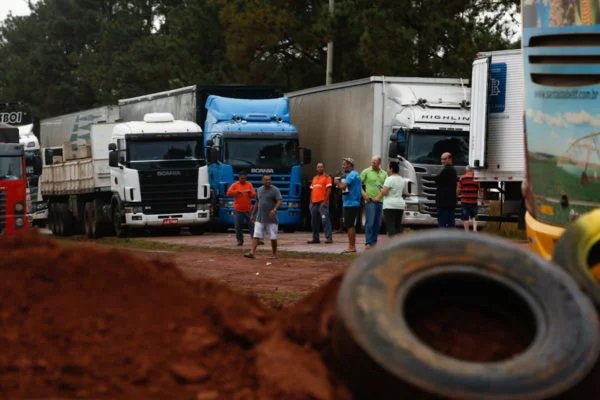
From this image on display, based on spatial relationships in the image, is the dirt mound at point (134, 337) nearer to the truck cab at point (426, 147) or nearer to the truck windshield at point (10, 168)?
the truck windshield at point (10, 168)

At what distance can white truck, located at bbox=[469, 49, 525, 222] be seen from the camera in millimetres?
29297

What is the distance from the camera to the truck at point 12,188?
1138 inches

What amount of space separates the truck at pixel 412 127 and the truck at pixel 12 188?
30.3 ft

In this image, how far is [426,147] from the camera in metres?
33.6

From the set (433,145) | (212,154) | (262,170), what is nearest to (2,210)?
(212,154)

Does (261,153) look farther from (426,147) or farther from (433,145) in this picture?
(433,145)

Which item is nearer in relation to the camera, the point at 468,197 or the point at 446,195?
the point at 446,195

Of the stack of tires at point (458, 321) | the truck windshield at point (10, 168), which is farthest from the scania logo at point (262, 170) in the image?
the stack of tires at point (458, 321)

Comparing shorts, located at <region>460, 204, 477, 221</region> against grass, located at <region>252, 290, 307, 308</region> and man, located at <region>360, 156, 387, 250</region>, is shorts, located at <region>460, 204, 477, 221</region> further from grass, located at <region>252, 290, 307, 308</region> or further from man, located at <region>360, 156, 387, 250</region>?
grass, located at <region>252, 290, 307, 308</region>

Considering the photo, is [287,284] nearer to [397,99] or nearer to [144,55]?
[397,99]

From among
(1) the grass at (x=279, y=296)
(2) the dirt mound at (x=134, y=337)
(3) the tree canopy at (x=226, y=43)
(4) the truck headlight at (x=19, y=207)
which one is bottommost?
(1) the grass at (x=279, y=296)

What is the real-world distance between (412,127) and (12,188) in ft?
33.5

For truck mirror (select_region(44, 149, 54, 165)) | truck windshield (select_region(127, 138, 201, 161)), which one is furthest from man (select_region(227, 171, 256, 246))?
truck mirror (select_region(44, 149, 54, 165))

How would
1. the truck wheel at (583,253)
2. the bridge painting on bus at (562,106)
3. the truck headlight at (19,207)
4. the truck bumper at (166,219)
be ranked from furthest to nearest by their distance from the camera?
the truck bumper at (166,219), the truck headlight at (19,207), the bridge painting on bus at (562,106), the truck wheel at (583,253)
